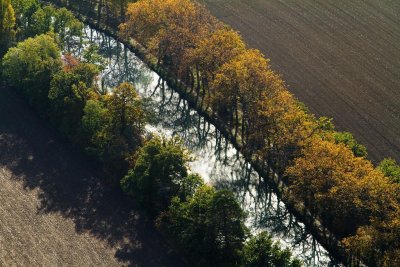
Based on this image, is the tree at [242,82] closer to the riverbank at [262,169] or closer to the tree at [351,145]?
the riverbank at [262,169]

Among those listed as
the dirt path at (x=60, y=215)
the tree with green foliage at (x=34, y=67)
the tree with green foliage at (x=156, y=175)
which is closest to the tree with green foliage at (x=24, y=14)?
the tree with green foliage at (x=34, y=67)

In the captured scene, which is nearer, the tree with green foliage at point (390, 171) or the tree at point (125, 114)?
the tree with green foliage at point (390, 171)

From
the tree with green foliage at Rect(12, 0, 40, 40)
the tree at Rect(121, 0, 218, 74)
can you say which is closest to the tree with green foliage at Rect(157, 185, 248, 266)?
the tree at Rect(121, 0, 218, 74)

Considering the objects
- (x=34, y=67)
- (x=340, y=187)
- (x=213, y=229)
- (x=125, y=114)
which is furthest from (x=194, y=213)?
(x=34, y=67)

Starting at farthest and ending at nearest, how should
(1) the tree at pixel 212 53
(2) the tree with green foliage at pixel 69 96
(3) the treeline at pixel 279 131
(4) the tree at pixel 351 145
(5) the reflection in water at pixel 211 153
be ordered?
(1) the tree at pixel 212 53 → (2) the tree with green foliage at pixel 69 96 → (4) the tree at pixel 351 145 → (5) the reflection in water at pixel 211 153 → (3) the treeline at pixel 279 131

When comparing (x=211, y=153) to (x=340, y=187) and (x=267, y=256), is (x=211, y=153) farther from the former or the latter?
(x=267, y=256)

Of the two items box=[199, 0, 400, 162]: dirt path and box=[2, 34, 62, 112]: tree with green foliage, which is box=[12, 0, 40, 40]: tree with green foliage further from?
box=[199, 0, 400, 162]: dirt path

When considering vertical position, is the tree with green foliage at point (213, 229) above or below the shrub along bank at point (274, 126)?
below
